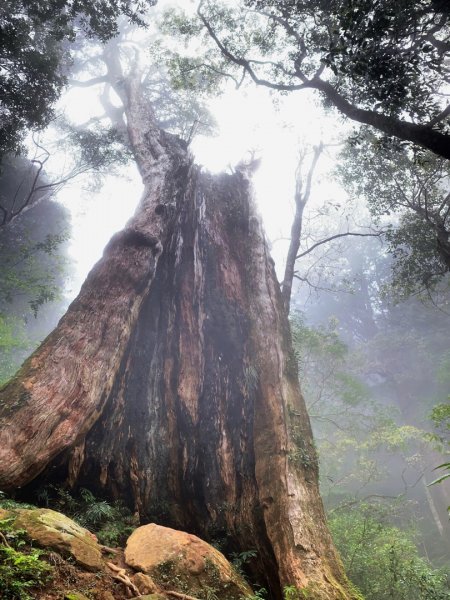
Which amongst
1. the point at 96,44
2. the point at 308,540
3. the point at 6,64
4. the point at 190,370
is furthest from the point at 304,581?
the point at 96,44

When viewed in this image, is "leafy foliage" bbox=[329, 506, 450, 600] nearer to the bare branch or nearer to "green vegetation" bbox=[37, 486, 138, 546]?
"green vegetation" bbox=[37, 486, 138, 546]

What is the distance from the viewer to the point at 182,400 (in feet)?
25.2

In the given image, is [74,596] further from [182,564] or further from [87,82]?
[87,82]

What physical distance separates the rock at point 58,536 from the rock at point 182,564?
2.06ft

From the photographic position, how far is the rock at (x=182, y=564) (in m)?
3.74

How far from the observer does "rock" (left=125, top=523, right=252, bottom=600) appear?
3.74 metres

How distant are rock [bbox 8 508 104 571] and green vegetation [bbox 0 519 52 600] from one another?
0.59ft

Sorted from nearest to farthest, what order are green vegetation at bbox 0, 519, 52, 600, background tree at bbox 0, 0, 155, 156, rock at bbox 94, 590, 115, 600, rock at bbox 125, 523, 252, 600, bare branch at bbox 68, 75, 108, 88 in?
green vegetation at bbox 0, 519, 52, 600, rock at bbox 94, 590, 115, 600, rock at bbox 125, 523, 252, 600, background tree at bbox 0, 0, 155, 156, bare branch at bbox 68, 75, 108, 88

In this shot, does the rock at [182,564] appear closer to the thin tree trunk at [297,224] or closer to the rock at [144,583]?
the rock at [144,583]

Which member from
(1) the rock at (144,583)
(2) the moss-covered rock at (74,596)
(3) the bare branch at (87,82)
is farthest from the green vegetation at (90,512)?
(3) the bare branch at (87,82)

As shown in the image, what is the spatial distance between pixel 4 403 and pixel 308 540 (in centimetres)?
460

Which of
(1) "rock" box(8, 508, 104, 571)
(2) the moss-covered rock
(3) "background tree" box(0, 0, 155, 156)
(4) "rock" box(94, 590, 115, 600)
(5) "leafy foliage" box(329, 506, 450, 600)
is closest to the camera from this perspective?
(2) the moss-covered rock

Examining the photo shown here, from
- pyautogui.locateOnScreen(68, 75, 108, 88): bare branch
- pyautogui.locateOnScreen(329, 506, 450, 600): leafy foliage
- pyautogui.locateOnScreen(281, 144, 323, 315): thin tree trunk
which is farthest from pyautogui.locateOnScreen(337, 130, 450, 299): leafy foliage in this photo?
pyautogui.locateOnScreen(68, 75, 108, 88): bare branch

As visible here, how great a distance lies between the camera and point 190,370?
8180 mm
